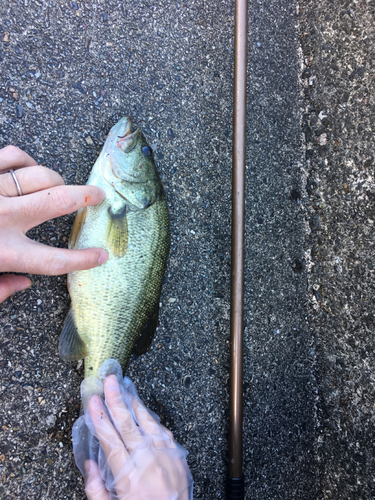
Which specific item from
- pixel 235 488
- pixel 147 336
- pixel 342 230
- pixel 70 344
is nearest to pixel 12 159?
pixel 70 344

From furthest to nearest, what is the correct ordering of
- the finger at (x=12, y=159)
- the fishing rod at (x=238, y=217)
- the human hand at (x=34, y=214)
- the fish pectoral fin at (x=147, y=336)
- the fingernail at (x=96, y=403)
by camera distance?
the fishing rod at (x=238, y=217)
the fish pectoral fin at (x=147, y=336)
the fingernail at (x=96, y=403)
the finger at (x=12, y=159)
the human hand at (x=34, y=214)

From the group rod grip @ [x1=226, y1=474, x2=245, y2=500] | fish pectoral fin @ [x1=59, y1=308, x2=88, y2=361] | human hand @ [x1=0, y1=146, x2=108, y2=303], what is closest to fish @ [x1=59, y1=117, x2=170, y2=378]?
fish pectoral fin @ [x1=59, y1=308, x2=88, y2=361]

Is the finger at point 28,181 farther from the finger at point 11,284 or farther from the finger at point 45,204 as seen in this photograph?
the finger at point 11,284

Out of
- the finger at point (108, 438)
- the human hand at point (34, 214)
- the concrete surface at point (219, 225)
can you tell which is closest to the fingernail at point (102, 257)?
the human hand at point (34, 214)

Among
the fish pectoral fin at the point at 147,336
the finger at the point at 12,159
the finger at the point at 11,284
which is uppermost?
the finger at the point at 12,159

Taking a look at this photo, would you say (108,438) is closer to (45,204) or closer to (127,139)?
(45,204)

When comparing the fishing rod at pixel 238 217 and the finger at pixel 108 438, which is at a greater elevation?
the fishing rod at pixel 238 217
